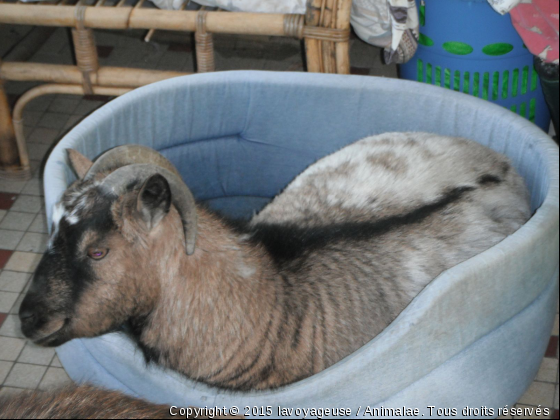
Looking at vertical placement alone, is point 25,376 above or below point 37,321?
below

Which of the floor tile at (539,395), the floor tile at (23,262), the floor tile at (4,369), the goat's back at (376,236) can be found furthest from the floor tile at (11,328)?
the floor tile at (539,395)

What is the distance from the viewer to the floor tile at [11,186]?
3393 mm

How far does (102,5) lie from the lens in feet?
10.3

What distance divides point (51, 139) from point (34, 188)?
0.39m

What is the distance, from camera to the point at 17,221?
322cm

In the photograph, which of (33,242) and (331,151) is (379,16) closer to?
(331,151)

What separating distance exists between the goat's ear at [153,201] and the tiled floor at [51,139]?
1017mm

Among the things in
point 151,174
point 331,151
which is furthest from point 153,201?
point 331,151

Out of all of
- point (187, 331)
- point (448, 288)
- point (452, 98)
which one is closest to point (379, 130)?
point (452, 98)

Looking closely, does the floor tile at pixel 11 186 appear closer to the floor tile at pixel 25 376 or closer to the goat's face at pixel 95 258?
the floor tile at pixel 25 376

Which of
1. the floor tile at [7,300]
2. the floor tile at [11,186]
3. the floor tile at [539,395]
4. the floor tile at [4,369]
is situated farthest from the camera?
the floor tile at [11,186]

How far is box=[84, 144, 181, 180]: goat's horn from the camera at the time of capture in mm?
1900

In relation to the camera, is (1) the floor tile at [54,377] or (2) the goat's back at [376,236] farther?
(1) the floor tile at [54,377]

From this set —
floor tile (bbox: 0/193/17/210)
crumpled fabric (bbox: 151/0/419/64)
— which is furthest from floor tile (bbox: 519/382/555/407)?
floor tile (bbox: 0/193/17/210)
